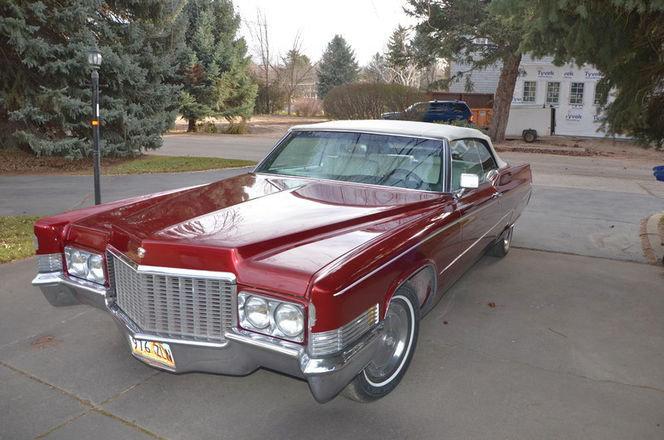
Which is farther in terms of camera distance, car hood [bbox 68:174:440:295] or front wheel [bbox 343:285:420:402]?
front wheel [bbox 343:285:420:402]

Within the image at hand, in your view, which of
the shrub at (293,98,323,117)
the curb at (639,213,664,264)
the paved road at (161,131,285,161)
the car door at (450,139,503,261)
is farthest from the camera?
the shrub at (293,98,323,117)

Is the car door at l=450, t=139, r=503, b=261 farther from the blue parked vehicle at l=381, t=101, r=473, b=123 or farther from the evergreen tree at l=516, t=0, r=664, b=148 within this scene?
the blue parked vehicle at l=381, t=101, r=473, b=123

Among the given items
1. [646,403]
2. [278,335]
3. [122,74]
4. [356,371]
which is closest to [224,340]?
[278,335]

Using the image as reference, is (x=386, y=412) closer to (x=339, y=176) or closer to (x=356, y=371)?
(x=356, y=371)

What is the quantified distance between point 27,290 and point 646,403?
4807 millimetres

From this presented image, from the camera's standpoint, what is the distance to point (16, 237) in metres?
6.32

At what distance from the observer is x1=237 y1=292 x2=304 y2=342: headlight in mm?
2480

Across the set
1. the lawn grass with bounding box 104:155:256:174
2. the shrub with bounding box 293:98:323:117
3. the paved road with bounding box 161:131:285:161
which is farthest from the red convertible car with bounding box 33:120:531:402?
the shrub with bounding box 293:98:323:117

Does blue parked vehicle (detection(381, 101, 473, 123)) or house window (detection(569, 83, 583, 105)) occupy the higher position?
house window (detection(569, 83, 583, 105))

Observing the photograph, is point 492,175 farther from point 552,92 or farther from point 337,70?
point 337,70

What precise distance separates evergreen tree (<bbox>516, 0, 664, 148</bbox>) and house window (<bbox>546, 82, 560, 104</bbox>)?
24.1 metres

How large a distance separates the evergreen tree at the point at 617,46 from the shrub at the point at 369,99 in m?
19.7

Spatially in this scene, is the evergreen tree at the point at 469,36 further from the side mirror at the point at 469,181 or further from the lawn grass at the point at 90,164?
the side mirror at the point at 469,181

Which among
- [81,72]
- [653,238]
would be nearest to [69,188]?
[81,72]
